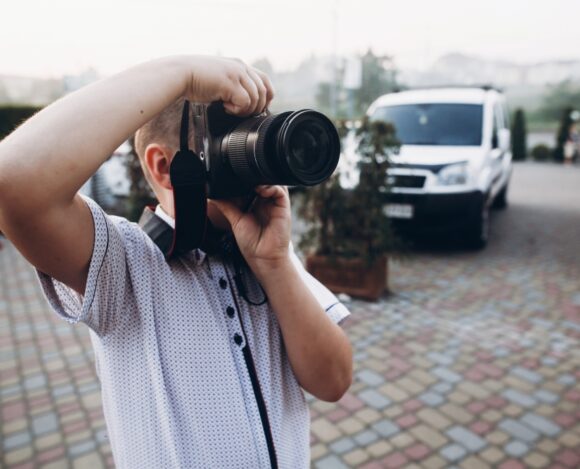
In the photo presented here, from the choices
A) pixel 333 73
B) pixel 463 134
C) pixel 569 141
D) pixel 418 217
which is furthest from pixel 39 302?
pixel 569 141

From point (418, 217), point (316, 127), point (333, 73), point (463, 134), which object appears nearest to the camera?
point (316, 127)

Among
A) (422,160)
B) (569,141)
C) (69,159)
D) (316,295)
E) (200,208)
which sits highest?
(69,159)

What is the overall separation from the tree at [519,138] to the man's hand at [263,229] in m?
21.7

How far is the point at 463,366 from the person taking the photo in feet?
11.6

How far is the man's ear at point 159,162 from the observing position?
1.12 m

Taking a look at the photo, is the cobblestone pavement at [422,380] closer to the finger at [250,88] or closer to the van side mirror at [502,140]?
the finger at [250,88]

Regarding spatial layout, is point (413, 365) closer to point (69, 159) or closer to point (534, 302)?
point (534, 302)

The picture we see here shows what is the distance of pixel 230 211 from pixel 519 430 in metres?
2.55

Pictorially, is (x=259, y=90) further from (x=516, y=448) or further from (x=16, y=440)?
(x=16, y=440)

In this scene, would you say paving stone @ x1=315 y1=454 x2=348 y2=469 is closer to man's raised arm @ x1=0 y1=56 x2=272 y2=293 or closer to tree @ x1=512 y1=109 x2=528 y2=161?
man's raised arm @ x1=0 y1=56 x2=272 y2=293

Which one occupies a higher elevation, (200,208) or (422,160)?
(200,208)

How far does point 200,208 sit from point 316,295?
0.44 meters

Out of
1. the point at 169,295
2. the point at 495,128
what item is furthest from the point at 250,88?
the point at 495,128

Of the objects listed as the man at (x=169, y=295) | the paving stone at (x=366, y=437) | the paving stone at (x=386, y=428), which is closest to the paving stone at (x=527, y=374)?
the paving stone at (x=386, y=428)
